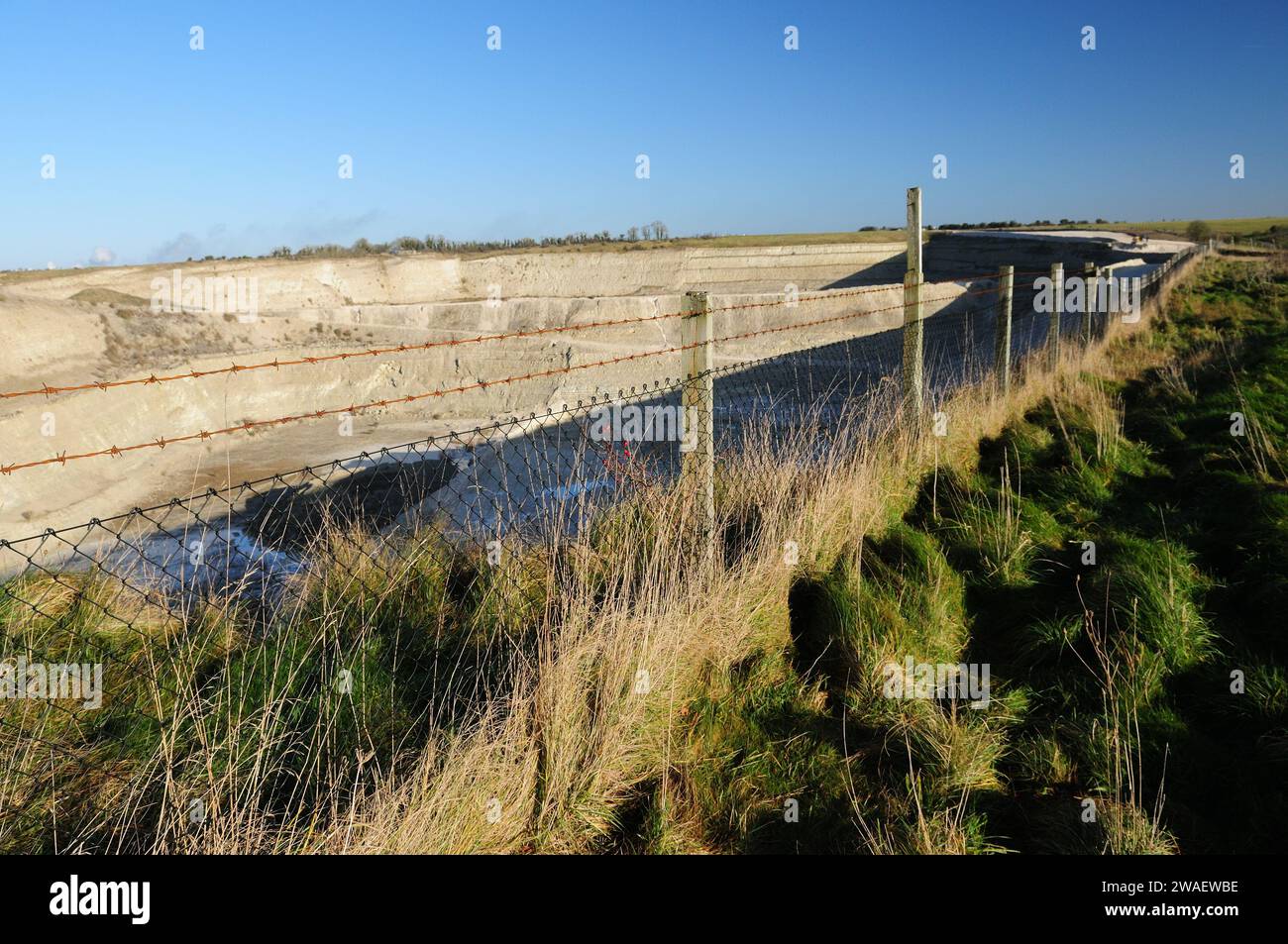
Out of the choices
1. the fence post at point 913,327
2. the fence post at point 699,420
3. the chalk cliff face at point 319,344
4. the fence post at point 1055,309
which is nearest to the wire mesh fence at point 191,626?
the fence post at point 699,420

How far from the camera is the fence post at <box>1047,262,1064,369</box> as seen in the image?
374 inches

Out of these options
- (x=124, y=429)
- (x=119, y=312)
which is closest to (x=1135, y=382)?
(x=124, y=429)

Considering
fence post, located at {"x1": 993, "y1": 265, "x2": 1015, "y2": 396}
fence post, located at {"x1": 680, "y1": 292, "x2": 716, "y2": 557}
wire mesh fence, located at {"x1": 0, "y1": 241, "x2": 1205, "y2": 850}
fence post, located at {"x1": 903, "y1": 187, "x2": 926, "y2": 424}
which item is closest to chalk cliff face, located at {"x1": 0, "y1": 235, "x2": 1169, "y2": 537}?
fence post, located at {"x1": 993, "y1": 265, "x2": 1015, "y2": 396}

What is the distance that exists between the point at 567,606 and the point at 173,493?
61.5 ft

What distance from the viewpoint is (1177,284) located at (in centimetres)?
1886

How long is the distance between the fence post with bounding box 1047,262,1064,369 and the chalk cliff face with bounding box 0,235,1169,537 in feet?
7.72

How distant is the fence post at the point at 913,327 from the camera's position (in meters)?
6.57

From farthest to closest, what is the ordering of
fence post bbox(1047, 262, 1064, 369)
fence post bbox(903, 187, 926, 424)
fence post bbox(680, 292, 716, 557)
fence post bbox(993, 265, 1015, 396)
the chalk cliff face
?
1. the chalk cliff face
2. fence post bbox(1047, 262, 1064, 369)
3. fence post bbox(993, 265, 1015, 396)
4. fence post bbox(903, 187, 926, 424)
5. fence post bbox(680, 292, 716, 557)

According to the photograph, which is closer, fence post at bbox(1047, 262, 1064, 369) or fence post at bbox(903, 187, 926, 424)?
fence post at bbox(903, 187, 926, 424)

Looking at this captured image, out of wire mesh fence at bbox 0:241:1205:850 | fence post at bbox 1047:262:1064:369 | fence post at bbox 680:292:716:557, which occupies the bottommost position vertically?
wire mesh fence at bbox 0:241:1205:850

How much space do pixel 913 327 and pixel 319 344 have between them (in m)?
30.3

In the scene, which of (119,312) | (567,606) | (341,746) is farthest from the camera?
(119,312)

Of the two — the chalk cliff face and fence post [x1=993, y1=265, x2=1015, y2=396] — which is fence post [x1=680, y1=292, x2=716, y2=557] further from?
fence post [x1=993, y1=265, x2=1015, y2=396]
